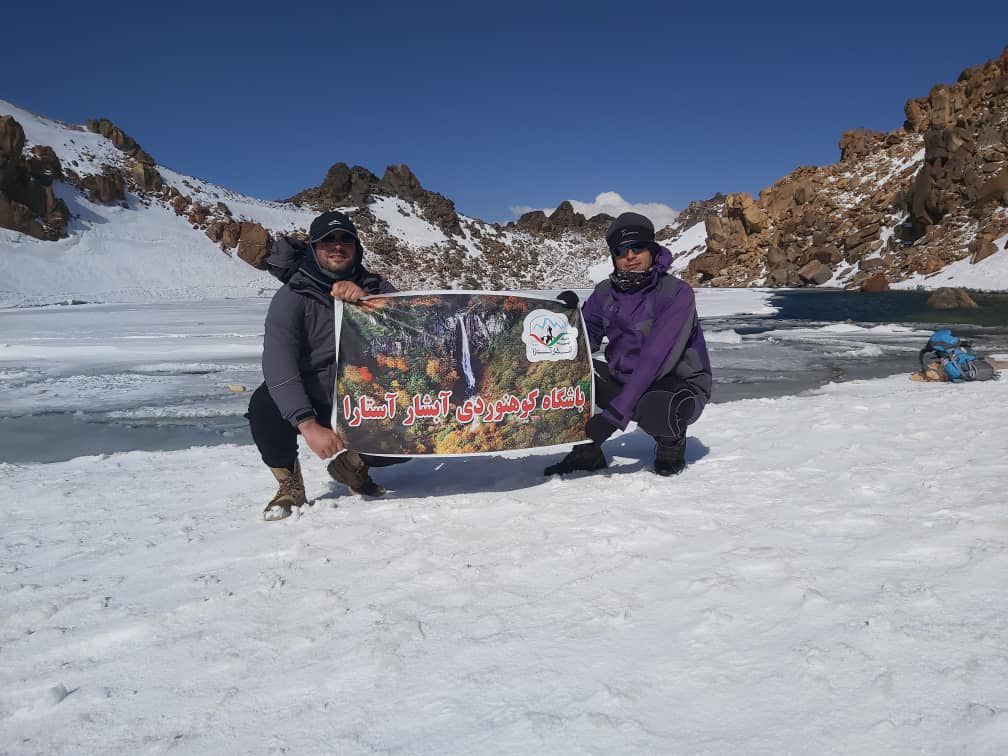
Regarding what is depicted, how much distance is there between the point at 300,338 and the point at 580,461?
6.01 feet

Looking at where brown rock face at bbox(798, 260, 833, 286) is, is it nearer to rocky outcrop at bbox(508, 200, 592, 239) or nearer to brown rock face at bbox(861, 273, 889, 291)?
brown rock face at bbox(861, 273, 889, 291)

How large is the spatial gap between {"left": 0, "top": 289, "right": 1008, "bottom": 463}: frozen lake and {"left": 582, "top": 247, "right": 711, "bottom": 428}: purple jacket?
324 cm

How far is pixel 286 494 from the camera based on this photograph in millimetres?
3297

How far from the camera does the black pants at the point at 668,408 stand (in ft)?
11.6

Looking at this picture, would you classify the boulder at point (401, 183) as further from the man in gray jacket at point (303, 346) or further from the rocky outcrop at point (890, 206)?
the man in gray jacket at point (303, 346)

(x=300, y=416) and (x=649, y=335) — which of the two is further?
(x=649, y=335)

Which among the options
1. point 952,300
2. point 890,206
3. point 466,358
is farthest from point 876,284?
point 466,358

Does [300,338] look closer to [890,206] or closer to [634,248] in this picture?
[634,248]

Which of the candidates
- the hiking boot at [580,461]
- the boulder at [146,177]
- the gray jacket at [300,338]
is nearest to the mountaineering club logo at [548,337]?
the hiking boot at [580,461]

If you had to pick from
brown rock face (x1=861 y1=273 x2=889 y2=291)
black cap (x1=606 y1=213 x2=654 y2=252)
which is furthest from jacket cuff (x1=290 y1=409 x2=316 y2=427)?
brown rock face (x1=861 y1=273 x2=889 y2=291)

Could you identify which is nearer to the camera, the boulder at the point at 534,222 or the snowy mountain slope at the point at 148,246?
the snowy mountain slope at the point at 148,246

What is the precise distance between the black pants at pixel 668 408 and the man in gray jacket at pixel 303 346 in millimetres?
1579

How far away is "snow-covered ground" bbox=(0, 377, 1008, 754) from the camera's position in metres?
1.49

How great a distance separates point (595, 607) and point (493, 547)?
2.27ft
